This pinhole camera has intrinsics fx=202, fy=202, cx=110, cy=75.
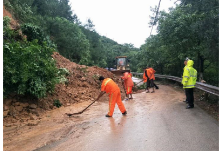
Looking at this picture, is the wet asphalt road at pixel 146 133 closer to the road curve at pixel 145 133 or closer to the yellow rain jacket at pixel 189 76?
the road curve at pixel 145 133

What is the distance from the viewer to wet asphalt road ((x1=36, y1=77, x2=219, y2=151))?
13.8 feet

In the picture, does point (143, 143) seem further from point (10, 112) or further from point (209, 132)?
point (10, 112)

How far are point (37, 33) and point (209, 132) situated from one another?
1099cm

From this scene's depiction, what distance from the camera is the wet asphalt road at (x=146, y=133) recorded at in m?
4.22

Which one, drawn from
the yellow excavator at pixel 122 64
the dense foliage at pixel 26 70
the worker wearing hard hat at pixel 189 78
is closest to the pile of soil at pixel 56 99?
the dense foliage at pixel 26 70

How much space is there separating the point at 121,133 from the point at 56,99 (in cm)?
433

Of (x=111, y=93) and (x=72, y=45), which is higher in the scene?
(x=72, y=45)

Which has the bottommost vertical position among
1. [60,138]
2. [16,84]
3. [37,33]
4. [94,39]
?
[60,138]

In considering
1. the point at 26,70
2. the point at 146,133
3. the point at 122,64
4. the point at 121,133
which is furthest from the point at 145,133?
the point at 122,64

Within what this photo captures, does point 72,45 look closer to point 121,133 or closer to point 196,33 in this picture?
point 196,33

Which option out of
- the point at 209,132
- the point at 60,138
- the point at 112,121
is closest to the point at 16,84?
the point at 60,138

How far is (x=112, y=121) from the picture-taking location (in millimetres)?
6488

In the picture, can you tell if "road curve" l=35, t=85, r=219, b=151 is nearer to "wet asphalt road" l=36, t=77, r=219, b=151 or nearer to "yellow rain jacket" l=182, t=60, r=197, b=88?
"wet asphalt road" l=36, t=77, r=219, b=151

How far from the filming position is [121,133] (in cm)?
514
